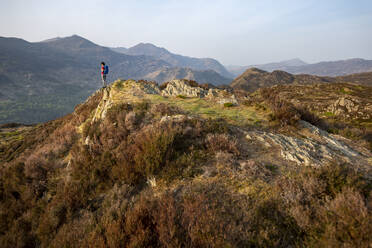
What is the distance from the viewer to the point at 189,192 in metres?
4.50

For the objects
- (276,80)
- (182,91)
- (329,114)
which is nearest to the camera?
(182,91)

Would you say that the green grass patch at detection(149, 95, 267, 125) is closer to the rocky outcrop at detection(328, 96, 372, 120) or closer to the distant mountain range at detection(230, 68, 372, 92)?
the rocky outcrop at detection(328, 96, 372, 120)

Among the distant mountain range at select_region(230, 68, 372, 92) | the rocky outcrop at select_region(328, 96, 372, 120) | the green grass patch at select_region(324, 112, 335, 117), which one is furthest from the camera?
the distant mountain range at select_region(230, 68, 372, 92)

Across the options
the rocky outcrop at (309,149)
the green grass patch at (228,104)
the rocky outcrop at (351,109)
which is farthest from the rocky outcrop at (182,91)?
the rocky outcrop at (351,109)

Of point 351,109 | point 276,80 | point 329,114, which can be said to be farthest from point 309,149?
point 276,80

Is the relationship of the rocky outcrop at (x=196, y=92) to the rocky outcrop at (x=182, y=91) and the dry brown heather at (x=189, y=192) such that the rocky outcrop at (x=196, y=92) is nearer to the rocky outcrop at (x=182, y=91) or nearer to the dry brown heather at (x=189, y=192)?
the rocky outcrop at (x=182, y=91)

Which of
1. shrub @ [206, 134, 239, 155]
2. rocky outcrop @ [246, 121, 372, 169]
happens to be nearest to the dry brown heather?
shrub @ [206, 134, 239, 155]

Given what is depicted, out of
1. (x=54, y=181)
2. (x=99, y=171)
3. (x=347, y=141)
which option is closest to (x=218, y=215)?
(x=99, y=171)

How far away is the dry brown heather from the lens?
10.6ft

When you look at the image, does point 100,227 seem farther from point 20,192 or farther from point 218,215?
point 20,192

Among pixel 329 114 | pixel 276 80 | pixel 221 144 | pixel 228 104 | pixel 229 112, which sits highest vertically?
pixel 276 80

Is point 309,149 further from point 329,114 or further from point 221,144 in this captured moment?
point 329,114

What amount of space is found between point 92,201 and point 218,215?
4151 millimetres

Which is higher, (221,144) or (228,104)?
(228,104)
